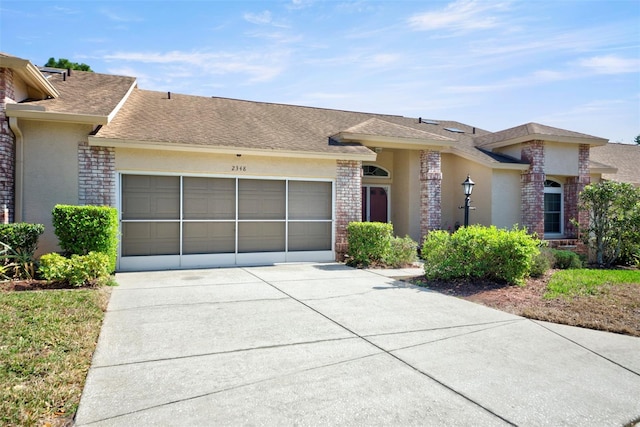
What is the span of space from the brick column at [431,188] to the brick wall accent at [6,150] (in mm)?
10736

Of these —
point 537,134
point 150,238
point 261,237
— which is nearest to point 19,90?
point 150,238

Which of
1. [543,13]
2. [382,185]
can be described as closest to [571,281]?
[543,13]

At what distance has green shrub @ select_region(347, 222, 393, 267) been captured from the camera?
10805mm

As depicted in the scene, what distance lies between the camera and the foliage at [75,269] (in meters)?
7.23

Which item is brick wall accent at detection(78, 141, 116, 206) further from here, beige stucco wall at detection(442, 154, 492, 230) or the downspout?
beige stucco wall at detection(442, 154, 492, 230)

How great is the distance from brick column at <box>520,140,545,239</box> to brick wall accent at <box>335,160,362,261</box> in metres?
6.37

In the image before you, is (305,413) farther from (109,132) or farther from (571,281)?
(109,132)

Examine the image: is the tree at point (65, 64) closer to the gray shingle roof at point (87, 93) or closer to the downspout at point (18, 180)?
the gray shingle roof at point (87, 93)

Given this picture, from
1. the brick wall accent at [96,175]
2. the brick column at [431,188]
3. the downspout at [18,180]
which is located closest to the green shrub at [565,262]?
the brick column at [431,188]

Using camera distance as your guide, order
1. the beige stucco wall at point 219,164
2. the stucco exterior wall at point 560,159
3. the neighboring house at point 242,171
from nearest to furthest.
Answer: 1. the neighboring house at point 242,171
2. the beige stucco wall at point 219,164
3. the stucco exterior wall at point 560,159

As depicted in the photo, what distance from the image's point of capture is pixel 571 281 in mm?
8539

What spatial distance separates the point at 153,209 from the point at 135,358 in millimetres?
6312

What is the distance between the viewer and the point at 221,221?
1052cm

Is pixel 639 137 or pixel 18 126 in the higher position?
pixel 639 137
